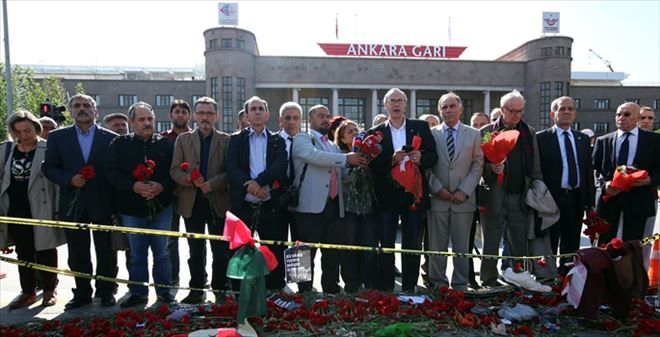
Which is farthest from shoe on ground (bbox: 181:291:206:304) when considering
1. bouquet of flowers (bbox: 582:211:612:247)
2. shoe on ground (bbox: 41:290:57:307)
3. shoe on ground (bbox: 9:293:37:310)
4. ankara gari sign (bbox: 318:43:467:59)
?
ankara gari sign (bbox: 318:43:467:59)

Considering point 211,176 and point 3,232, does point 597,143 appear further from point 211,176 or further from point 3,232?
point 3,232

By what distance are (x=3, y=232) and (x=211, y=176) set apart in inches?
92.0

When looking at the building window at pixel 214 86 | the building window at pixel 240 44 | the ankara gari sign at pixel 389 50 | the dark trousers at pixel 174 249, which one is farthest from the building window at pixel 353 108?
the dark trousers at pixel 174 249

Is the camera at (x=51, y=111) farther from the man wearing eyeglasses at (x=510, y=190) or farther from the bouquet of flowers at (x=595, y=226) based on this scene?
the bouquet of flowers at (x=595, y=226)

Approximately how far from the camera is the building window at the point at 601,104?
56781 mm

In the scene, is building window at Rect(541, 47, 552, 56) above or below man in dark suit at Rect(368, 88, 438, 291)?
above

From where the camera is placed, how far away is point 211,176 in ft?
16.0

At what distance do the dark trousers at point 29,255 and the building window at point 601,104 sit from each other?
210ft

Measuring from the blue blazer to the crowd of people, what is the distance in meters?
0.01

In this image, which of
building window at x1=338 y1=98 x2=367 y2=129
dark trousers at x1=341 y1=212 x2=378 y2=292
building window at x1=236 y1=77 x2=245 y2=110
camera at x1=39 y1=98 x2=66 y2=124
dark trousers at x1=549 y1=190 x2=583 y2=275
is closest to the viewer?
dark trousers at x1=341 y1=212 x2=378 y2=292

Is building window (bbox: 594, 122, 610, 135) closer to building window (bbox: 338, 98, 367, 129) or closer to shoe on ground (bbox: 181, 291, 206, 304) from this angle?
building window (bbox: 338, 98, 367, 129)

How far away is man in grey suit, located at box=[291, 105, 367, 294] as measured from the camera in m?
4.63

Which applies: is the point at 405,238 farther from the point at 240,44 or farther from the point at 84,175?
the point at 240,44

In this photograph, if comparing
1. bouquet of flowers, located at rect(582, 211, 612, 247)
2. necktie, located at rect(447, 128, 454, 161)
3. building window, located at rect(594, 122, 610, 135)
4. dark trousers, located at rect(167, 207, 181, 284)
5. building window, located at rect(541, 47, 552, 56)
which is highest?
building window, located at rect(541, 47, 552, 56)
